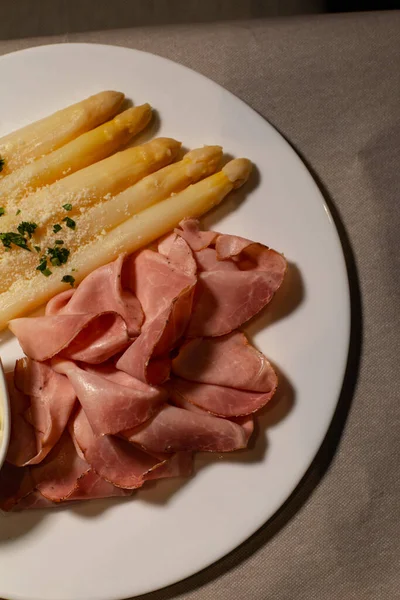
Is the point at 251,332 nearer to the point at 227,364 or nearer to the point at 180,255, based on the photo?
the point at 227,364

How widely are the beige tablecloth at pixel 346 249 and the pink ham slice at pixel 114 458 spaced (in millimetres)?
389

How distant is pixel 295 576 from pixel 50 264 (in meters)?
1.29

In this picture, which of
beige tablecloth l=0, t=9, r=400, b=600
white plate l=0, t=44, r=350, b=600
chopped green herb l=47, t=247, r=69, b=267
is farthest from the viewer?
chopped green herb l=47, t=247, r=69, b=267

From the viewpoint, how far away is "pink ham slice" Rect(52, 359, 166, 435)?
1693mm

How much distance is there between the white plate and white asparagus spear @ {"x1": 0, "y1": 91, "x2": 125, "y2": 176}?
0.35 ft

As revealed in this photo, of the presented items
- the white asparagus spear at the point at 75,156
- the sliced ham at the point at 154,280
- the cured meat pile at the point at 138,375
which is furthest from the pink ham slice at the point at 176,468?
the white asparagus spear at the point at 75,156

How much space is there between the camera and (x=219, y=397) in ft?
5.88

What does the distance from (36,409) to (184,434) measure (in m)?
0.48

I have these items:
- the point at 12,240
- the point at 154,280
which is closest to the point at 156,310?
the point at 154,280

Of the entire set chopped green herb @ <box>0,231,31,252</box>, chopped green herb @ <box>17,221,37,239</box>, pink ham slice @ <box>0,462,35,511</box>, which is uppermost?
chopped green herb @ <box>17,221,37,239</box>

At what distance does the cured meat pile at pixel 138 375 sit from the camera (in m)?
1.71

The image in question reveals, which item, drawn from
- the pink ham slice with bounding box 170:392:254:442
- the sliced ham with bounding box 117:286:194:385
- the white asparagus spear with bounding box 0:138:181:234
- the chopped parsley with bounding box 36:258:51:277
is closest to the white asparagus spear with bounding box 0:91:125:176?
the white asparagus spear with bounding box 0:138:181:234

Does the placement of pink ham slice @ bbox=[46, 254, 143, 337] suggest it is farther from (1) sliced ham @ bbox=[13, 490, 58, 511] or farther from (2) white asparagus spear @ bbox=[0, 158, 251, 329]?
(1) sliced ham @ bbox=[13, 490, 58, 511]

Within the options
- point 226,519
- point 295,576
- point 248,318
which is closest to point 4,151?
point 248,318
